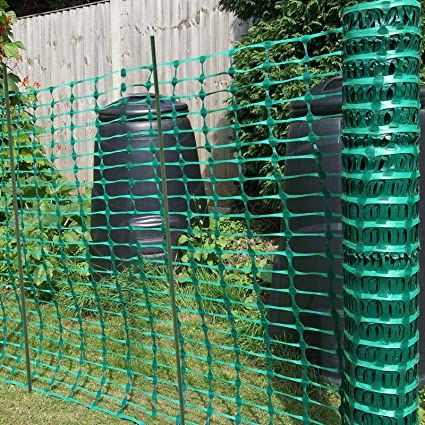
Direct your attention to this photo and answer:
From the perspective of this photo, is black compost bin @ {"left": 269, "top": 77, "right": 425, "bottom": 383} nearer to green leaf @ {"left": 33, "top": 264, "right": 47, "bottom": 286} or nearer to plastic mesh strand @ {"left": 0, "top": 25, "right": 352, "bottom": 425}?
plastic mesh strand @ {"left": 0, "top": 25, "right": 352, "bottom": 425}

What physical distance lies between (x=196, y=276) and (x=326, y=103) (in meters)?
1.42

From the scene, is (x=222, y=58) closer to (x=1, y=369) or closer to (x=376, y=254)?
(x=1, y=369)

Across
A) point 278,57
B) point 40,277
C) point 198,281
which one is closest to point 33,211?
point 40,277

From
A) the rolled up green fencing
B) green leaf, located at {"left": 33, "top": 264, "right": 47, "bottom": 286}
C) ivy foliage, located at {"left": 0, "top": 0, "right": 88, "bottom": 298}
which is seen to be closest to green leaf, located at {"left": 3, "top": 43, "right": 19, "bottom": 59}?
ivy foliage, located at {"left": 0, "top": 0, "right": 88, "bottom": 298}

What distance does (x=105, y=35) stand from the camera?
25.0 feet

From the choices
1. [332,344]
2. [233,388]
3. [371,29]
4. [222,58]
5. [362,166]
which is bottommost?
[233,388]

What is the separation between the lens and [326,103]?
9.18 ft

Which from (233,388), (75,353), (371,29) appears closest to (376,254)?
(371,29)

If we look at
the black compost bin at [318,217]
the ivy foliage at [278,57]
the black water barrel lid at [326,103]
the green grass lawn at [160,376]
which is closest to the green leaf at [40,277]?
the green grass lawn at [160,376]

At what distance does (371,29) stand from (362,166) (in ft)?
1.25

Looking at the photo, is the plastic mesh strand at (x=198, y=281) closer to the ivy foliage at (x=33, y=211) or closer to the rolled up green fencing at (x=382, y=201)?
the ivy foliage at (x=33, y=211)

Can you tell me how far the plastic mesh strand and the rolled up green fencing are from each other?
0.85 ft

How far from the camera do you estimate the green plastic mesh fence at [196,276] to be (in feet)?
8.21

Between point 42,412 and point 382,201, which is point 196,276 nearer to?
point 42,412
